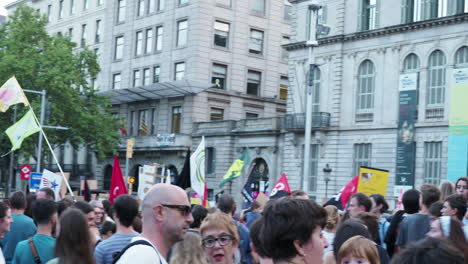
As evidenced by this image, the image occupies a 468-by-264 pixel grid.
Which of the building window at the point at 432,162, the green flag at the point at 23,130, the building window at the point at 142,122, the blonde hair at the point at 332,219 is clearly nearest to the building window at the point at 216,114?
the building window at the point at 142,122

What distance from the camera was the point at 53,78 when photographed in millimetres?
47812

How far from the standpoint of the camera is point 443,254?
8.99ft

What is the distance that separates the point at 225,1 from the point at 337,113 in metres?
15.1

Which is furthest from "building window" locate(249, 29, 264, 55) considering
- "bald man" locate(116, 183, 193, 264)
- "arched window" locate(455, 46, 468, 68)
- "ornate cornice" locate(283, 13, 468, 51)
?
"bald man" locate(116, 183, 193, 264)

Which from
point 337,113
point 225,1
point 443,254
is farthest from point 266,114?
point 443,254

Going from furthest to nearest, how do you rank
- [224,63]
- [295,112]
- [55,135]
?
[224,63]
[55,135]
[295,112]

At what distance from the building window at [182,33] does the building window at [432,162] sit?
21.1m

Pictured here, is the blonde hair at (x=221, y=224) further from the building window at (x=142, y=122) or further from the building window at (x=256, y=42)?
the building window at (x=142, y=122)

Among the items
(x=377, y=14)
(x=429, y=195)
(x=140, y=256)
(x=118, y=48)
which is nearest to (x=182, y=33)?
(x=118, y=48)

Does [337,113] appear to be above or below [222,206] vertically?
above

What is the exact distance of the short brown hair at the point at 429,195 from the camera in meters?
9.02

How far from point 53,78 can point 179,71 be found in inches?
349

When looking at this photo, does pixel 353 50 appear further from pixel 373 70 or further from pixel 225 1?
pixel 225 1

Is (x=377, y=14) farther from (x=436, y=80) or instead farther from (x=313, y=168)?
(x=313, y=168)
